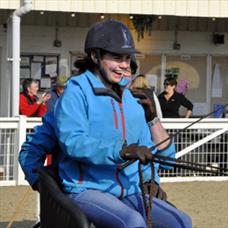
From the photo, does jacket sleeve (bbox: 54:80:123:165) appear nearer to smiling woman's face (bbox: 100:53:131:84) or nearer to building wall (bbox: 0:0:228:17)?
smiling woman's face (bbox: 100:53:131:84)

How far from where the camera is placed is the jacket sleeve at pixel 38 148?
14.0ft

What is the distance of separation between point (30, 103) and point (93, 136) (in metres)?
8.27

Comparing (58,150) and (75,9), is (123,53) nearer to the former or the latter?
(58,150)

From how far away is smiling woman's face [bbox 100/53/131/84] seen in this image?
13.1 feet

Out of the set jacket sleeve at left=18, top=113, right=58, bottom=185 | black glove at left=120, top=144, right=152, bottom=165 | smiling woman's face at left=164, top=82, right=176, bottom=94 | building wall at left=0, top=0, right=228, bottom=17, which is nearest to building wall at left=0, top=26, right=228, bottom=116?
building wall at left=0, top=0, right=228, bottom=17

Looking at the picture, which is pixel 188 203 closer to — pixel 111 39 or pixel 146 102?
pixel 146 102

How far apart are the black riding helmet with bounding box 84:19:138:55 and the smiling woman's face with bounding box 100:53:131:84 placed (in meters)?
0.05

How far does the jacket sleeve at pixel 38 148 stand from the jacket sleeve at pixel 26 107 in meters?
Answer: 7.27

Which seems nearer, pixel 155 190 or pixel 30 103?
pixel 155 190

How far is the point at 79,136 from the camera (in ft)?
12.2

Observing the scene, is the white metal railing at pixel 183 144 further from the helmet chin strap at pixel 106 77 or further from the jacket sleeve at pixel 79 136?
the jacket sleeve at pixel 79 136

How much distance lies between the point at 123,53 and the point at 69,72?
10580mm

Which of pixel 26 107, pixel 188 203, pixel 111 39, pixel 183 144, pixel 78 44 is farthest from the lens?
pixel 78 44

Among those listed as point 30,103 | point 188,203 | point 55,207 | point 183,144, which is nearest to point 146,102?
point 55,207
